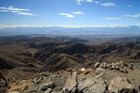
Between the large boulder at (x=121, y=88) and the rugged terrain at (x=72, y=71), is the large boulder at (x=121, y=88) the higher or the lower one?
the higher one

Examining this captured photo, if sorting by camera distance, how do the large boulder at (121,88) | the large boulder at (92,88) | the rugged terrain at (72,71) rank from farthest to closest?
the rugged terrain at (72,71), the large boulder at (92,88), the large boulder at (121,88)

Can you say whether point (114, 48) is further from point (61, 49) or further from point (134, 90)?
point (134, 90)

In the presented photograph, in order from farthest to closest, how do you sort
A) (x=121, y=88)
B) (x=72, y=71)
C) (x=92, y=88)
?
(x=72, y=71), (x=92, y=88), (x=121, y=88)

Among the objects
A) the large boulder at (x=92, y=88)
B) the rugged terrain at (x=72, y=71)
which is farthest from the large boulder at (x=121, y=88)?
the large boulder at (x=92, y=88)

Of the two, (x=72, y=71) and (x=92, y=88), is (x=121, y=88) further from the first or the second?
(x=72, y=71)

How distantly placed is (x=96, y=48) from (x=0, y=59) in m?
76.4

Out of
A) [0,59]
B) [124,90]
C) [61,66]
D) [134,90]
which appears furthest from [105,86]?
[0,59]

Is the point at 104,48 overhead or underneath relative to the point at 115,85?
underneath

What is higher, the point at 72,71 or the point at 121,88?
the point at 121,88

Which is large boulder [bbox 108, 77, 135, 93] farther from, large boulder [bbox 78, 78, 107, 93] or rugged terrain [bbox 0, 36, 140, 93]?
large boulder [bbox 78, 78, 107, 93]

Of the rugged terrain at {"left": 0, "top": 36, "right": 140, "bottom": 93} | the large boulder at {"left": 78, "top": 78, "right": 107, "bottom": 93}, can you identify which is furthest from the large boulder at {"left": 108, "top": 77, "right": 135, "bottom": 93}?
the large boulder at {"left": 78, "top": 78, "right": 107, "bottom": 93}

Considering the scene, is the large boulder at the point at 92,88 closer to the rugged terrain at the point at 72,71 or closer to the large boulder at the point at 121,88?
the rugged terrain at the point at 72,71

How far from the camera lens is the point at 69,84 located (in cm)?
863

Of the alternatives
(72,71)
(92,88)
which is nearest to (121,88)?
(92,88)
